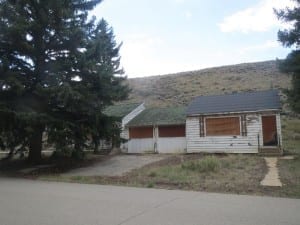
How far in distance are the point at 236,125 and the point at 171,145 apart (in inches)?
217

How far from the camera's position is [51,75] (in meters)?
19.6

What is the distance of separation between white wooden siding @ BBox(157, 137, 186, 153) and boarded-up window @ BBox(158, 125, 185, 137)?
0.33m

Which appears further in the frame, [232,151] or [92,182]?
[232,151]

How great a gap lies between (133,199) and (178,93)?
48.9 m

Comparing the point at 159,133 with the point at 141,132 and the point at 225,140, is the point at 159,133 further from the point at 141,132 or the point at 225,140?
the point at 225,140

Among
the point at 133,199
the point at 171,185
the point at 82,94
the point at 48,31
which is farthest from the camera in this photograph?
the point at 48,31

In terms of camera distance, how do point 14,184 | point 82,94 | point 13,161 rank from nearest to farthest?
point 14,184
point 82,94
point 13,161

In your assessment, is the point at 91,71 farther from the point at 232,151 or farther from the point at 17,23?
the point at 232,151

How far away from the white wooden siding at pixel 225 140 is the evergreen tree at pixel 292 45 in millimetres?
4551

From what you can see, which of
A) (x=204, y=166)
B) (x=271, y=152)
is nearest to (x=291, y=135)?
(x=271, y=152)

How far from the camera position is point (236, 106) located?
81.0 feet

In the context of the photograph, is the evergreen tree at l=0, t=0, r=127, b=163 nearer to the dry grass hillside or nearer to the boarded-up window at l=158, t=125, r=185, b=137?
the boarded-up window at l=158, t=125, r=185, b=137

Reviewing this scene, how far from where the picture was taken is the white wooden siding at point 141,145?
28.3m

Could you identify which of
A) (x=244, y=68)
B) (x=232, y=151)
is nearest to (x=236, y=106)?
(x=232, y=151)
